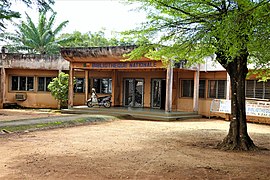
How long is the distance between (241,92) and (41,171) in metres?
5.84

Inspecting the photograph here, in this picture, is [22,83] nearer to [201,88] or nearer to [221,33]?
[201,88]

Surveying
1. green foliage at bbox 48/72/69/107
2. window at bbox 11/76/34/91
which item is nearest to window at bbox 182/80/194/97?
green foliage at bbox 48/72/69/107

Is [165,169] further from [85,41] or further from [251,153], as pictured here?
[85,41]

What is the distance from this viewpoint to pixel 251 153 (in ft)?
26.9

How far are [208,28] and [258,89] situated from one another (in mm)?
Answer: 10114

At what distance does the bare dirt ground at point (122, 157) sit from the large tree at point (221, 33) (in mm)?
1400

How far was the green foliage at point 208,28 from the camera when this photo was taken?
225 inches

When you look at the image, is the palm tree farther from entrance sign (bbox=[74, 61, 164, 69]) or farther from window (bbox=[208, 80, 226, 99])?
window (bbox=[208, 80, 226, 99])

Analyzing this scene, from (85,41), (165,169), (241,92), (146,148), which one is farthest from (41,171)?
(85,41)

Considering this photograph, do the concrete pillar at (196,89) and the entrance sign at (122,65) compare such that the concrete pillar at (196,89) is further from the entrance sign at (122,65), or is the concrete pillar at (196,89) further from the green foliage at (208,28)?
the green foliage at (208,28)

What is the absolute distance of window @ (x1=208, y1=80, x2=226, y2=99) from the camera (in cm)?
1770

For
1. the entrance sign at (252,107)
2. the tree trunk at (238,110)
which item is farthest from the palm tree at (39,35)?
the tree trunk at (238,110)

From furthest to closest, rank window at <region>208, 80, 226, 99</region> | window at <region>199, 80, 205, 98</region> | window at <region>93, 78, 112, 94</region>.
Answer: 1. window at <region>93, 78, 112, 94</region>
2. window at <region>199, 80, 205, 98</region>
3. window at <region>208, 80, 226, 99</region>

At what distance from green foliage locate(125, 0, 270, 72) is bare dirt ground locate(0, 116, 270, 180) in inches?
92.0
